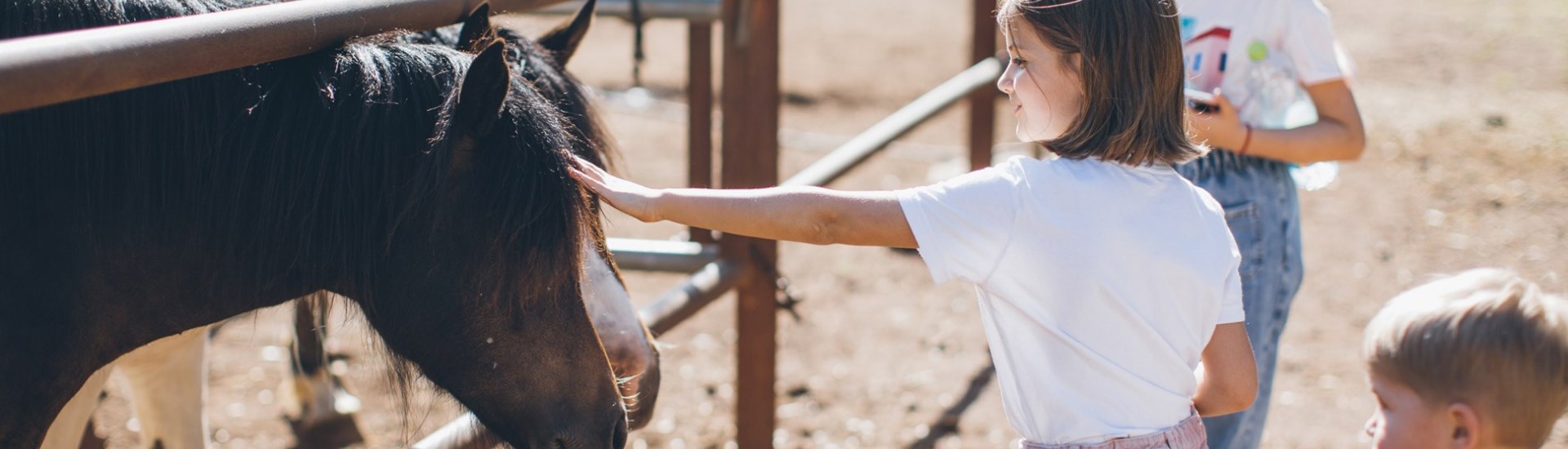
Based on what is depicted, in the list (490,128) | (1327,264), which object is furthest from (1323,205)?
(490,128)

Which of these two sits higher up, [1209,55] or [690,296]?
[1209,55]

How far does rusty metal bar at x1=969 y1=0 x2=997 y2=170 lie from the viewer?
4.78m

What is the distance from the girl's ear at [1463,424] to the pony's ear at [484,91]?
43.8 inches

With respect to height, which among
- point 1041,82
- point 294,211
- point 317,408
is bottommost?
point 317,408

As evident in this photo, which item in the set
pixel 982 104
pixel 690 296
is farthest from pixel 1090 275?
pixel 982 104

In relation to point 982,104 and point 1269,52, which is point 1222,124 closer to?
point 1269,52

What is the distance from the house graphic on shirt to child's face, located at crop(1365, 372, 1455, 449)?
0.78 m

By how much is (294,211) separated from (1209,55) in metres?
1.48

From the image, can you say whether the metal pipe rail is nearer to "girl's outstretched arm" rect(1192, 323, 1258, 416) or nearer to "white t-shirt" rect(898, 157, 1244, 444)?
"white t-shirt" rect(898, 157, 1244, 444)

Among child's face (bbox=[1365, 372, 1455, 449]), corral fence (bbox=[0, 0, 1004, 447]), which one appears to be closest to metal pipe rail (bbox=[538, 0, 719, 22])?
corral fence (bbox=[0, 0, 1004, 447])

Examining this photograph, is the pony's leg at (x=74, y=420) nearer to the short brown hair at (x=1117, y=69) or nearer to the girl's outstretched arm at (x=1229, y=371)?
the short brown hair at (x=1117, y=69)

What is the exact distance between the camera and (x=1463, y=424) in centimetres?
139

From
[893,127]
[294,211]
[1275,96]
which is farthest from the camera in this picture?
[893,127]

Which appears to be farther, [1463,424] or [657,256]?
[657,256]
